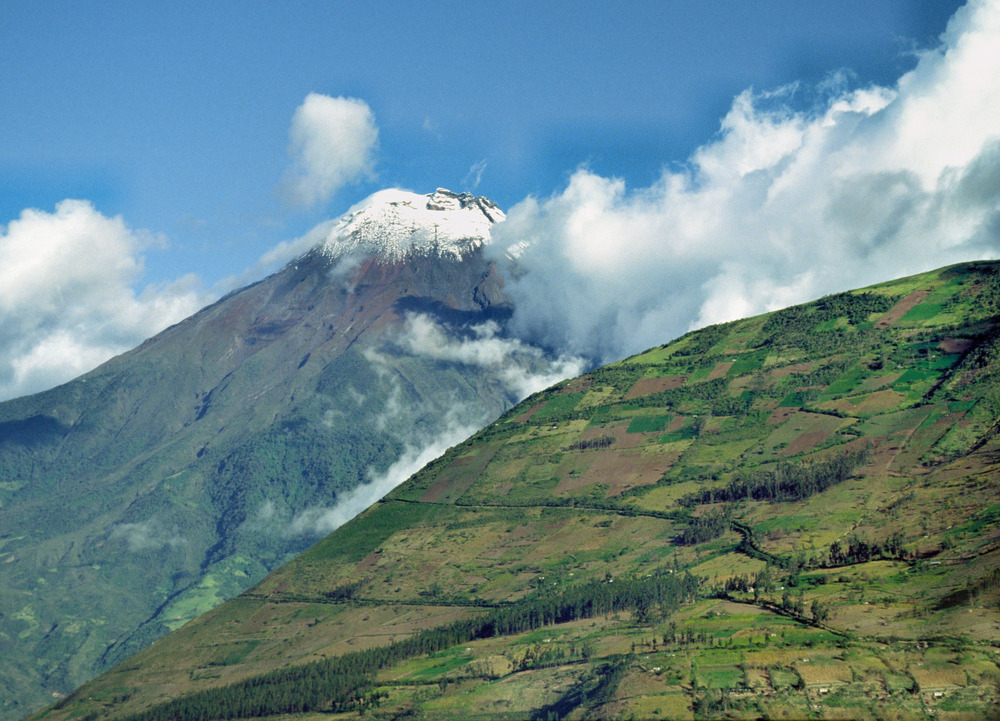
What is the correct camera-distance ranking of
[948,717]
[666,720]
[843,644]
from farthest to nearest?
1. [843,644]
2. [666,720]
3. [948,717]

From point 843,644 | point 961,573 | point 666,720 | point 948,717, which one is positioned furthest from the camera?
point 961,573

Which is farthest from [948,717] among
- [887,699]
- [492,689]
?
[492,689]

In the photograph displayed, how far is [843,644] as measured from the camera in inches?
6959

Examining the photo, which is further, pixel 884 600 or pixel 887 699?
pixel 884 600

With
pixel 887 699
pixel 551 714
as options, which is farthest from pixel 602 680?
pixel 887 699

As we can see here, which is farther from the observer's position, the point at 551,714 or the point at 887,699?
the point at 551,714

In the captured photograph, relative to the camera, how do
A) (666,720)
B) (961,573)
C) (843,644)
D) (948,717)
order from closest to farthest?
(948,717)
(666,720)
(843,644)
(961,573)

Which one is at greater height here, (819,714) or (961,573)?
(961,573)

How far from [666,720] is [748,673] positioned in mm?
18450

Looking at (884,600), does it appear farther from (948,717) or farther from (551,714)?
(551,714)

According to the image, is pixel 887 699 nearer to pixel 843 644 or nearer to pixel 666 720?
pixel 843 644

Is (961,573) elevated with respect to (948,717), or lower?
elevated

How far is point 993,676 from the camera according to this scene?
6176 inches

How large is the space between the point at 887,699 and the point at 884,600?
39.7 m
